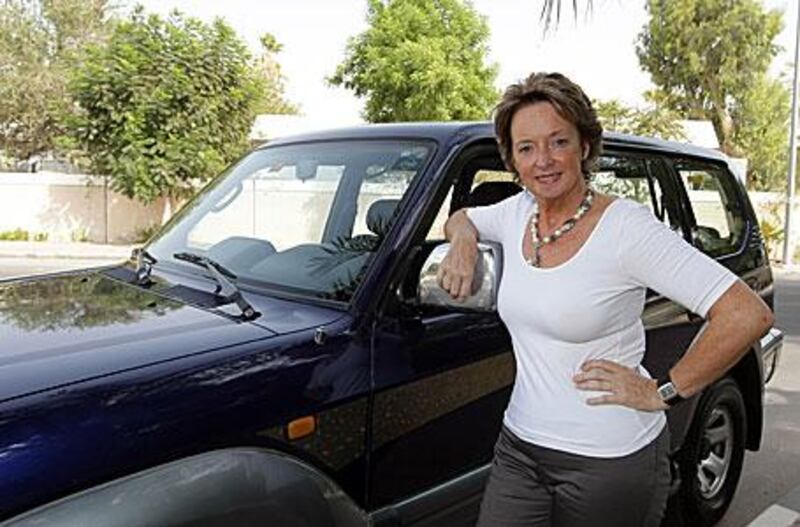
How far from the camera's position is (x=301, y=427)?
207 centimetres

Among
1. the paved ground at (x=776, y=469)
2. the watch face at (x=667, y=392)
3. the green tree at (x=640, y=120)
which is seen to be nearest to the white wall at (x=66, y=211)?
the green tree at (x=640, y=120)

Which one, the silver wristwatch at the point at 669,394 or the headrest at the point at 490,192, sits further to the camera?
the headrest at the point at 490,192

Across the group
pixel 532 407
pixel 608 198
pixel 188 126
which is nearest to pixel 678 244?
pixel 608 198

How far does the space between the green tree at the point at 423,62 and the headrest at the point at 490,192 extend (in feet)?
59.8

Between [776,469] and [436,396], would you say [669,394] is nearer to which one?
[436,396]

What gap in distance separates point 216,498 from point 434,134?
59.7 inches

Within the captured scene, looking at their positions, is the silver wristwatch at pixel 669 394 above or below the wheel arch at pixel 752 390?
above

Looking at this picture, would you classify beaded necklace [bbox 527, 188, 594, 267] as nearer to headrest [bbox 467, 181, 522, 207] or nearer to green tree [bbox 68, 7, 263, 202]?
headrest [bbox 467, 181, 522, 207]

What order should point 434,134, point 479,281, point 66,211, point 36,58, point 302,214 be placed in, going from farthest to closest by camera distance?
point 36,58 < point 66,211 < point 302,214 < point 434,134 < point 479,281

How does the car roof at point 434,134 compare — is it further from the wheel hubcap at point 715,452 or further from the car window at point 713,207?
the wheel hubcap at point 715,452

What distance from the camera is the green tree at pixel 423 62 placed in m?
21.1

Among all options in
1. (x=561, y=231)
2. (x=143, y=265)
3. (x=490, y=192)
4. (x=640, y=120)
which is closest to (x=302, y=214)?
(x=143, y=265)

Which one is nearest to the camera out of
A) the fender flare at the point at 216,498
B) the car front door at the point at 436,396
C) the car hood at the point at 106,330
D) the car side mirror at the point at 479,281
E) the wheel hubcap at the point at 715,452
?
the fender flare at the point at 216,498

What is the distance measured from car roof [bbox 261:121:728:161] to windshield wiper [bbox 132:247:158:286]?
759mm
